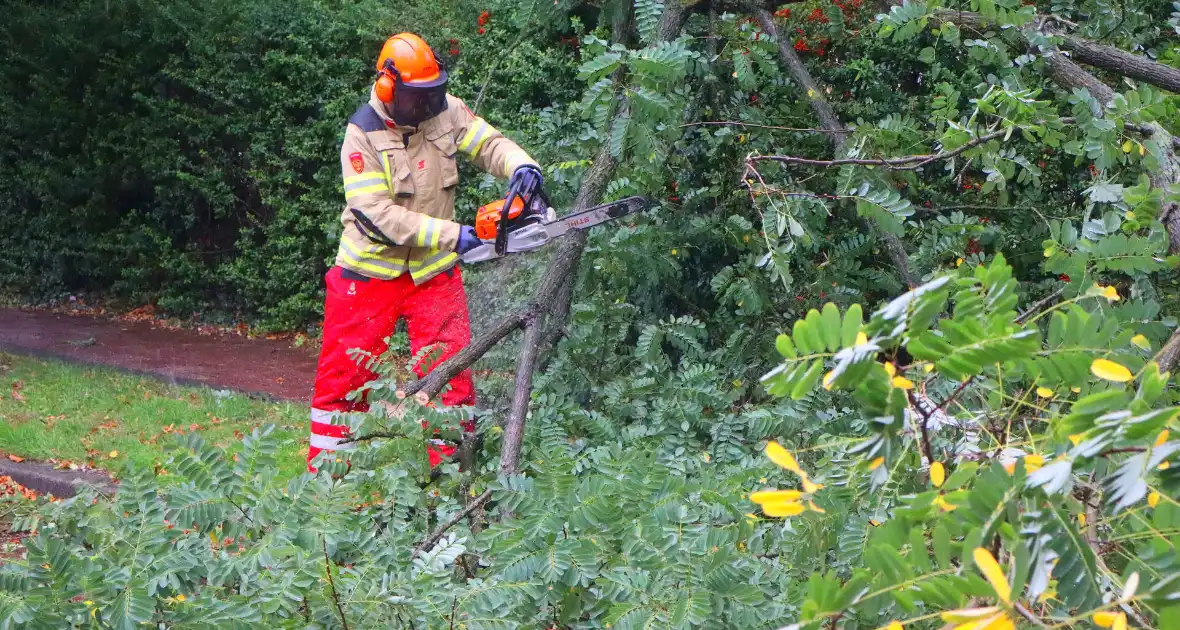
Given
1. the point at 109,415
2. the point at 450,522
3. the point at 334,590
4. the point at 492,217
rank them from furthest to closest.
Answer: the point at 109,415
the point at 492,217
the point at 450,522
the point at 334,590

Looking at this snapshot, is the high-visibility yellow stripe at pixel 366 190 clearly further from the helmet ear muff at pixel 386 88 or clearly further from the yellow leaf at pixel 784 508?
the yellow leaf at pixel 784 508

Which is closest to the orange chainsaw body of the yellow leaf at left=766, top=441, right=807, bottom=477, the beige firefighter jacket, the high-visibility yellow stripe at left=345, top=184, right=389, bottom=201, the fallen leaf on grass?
the beige firefighter jacket

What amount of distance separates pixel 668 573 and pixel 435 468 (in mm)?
1109

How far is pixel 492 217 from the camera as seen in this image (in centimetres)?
387

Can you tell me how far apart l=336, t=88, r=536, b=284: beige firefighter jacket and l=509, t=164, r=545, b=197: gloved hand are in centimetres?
17

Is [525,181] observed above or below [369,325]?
above

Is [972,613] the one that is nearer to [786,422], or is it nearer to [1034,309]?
[1034,309]

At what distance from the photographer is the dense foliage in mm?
1146

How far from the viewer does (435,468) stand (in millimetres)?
3102

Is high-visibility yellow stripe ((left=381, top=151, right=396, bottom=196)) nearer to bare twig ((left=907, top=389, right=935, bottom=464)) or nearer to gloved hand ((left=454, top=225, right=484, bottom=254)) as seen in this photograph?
gloved hand ((left=454, top=225, right=484, bottom=254))

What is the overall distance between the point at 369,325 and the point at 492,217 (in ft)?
2.79

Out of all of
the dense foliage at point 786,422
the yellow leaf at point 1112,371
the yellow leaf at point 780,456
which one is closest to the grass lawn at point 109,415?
the dense foliage at point 786,422

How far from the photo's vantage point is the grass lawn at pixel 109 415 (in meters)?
5.25

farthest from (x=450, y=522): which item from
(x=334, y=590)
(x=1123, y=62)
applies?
(x=1123, y=62)
